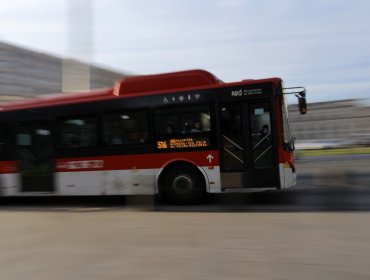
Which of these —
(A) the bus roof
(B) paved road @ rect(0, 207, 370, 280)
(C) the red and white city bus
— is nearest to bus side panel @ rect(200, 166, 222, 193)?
(C) the red and white city bus

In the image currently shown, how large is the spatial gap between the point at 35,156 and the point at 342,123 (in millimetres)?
34953

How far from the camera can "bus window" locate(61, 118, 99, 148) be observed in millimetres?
11656

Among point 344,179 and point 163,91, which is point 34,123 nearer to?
point 163,91

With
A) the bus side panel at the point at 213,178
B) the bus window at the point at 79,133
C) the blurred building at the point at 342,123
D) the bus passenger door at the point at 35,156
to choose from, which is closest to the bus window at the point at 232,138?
the bus side panel at the point at 213,178

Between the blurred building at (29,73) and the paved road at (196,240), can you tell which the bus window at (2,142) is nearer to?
the paved road at (196,240)

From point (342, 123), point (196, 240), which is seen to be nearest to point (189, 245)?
point (196, 240)

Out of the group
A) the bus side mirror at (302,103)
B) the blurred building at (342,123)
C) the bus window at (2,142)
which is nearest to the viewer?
the bus side mirror at (302,103)

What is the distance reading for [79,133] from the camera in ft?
38.8

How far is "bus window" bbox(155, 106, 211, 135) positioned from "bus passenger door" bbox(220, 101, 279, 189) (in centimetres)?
41

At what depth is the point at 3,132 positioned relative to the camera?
502 inches

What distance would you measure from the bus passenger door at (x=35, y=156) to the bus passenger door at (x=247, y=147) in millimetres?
4664

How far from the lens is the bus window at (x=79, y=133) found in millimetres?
11656

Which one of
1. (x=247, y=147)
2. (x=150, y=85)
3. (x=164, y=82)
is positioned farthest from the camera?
(x=150, y=85)

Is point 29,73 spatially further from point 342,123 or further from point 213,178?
point 342,123
